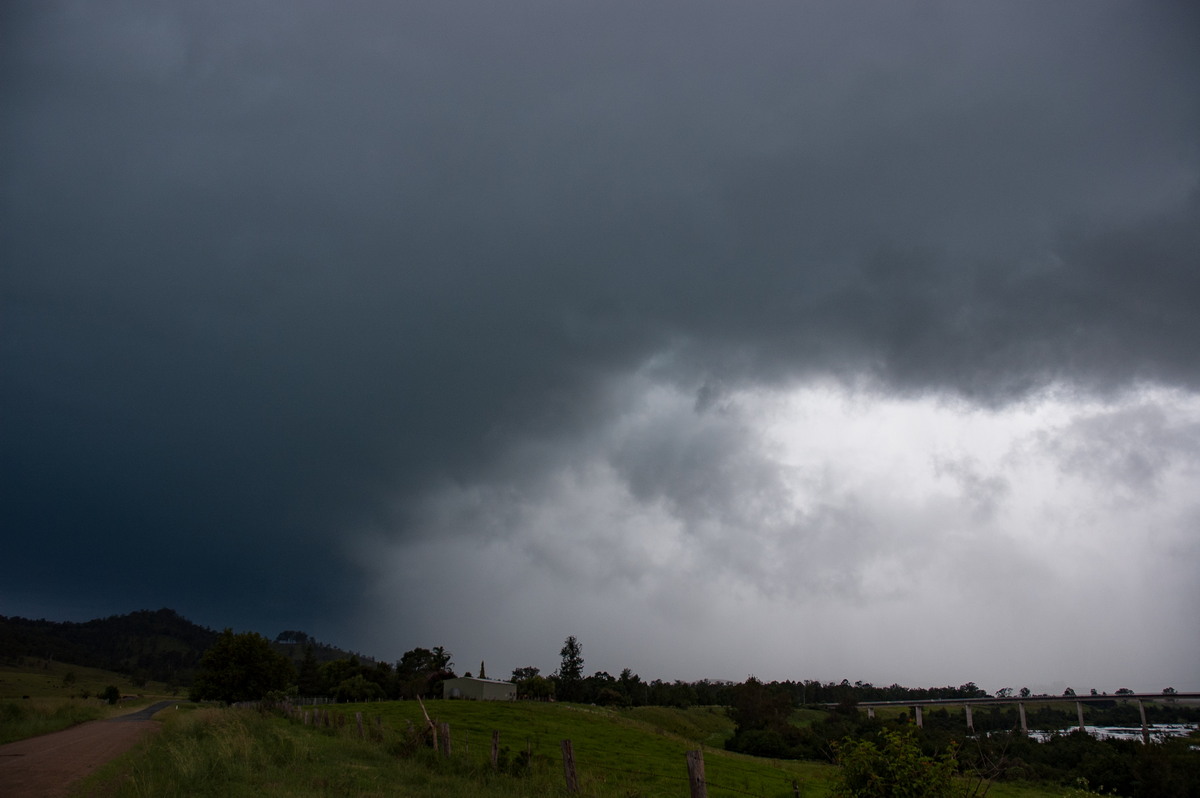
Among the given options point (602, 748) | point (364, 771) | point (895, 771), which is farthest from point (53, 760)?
point (602, 748)

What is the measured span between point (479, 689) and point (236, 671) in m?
33.0

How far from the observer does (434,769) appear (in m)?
21.5

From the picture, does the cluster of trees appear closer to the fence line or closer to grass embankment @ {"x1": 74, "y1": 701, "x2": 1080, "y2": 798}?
the fence line

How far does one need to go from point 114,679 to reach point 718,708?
551ft

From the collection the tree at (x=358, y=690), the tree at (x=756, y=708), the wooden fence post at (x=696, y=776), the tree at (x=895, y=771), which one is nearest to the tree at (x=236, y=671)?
the tree at (x=358, y=690)

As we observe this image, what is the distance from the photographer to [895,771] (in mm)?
11141

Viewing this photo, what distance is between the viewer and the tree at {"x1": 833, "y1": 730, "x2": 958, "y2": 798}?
10.9 metres

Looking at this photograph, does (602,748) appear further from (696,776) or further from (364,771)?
(696,776)

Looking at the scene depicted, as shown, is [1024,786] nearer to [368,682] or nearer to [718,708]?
[718,708]

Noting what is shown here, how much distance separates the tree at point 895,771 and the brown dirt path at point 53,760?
704 inches

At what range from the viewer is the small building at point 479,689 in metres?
96.7

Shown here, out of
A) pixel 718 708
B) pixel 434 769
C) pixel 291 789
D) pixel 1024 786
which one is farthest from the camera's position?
pixel 718 708

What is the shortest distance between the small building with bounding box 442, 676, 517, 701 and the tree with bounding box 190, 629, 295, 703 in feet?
88.8

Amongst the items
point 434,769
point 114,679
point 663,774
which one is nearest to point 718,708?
point 663,774
